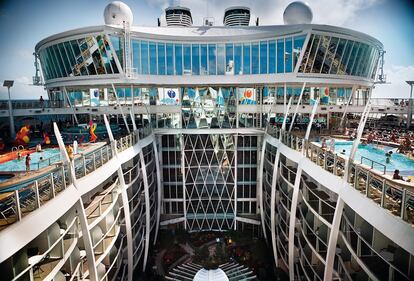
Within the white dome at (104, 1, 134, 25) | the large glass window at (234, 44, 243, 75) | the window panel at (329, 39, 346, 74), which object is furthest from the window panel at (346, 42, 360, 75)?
the white dome at (104, 1, 134, 25)

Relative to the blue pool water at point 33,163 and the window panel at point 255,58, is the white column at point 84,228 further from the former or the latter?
the window panel at point 255,58

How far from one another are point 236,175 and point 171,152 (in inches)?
273

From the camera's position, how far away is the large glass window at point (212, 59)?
79.3ft

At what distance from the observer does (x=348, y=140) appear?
1944cm

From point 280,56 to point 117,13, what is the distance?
14.9 meters

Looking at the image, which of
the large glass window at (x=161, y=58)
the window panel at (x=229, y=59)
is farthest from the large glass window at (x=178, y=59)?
the window panel at (x=229, y=59)

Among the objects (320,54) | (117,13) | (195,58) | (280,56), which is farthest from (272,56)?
(117,13)

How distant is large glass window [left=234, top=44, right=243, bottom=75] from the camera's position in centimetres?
2409

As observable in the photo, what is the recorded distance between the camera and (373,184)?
903cm

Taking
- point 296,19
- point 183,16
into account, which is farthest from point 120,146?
point 296,19

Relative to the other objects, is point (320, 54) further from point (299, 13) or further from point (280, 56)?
point (299, 13)

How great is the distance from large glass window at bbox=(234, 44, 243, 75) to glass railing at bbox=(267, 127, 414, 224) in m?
12.0

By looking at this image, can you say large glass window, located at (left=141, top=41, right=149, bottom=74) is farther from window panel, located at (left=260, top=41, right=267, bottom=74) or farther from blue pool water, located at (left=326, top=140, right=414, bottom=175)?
blue pool water, located at (left=326, top=140, right=414, bottom=175)

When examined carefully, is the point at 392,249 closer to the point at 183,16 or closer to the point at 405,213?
the point at 405,213
